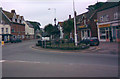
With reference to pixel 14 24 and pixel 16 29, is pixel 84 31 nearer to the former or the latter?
pixel 14 24

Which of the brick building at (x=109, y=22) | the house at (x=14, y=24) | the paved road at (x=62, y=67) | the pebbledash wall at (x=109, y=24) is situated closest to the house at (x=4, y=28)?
the house at (x=14, y=24)

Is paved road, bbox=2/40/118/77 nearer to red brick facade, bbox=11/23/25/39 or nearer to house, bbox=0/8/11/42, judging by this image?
house, bbox=0/8/11/42

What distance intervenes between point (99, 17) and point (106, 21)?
9.34 feet

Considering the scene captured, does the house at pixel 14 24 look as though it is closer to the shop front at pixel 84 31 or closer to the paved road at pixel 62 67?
the shop front at pixel 84 31

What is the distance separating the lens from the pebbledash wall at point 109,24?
24.1 meters

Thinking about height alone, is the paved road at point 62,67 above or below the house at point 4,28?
below

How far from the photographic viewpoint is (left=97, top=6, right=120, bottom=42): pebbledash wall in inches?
948

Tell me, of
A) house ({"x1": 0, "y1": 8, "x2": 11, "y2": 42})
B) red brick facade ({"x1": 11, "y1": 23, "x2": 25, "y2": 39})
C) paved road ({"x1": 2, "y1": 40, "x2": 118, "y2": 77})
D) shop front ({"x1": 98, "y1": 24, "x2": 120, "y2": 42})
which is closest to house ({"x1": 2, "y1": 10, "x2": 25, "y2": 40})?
red brick facade ({"x1": 11, "y1": 23, "x2": 25, "y2": 39})

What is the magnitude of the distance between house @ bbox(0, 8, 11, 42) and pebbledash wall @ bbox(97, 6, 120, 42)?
2890 centimetres

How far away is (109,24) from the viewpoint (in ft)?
83.9

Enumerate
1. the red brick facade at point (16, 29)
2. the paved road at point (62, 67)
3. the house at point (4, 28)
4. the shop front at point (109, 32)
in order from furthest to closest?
1. the red brick facade at point (16, 29)
2. the house at point (4, 28)
3. the shop front at point (109, 32)
4. the paved road at point (62, 67)

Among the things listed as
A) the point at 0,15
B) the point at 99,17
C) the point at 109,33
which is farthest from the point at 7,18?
the point at 109,33

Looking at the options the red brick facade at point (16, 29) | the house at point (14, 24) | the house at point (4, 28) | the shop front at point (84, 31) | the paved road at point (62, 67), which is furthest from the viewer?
the red brick facade at point (16, 29)

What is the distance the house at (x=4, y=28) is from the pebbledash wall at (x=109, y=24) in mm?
28900
